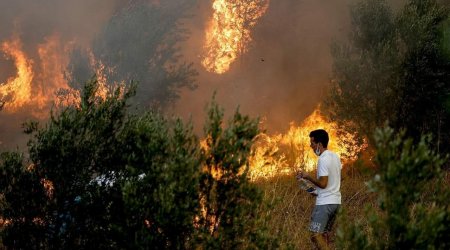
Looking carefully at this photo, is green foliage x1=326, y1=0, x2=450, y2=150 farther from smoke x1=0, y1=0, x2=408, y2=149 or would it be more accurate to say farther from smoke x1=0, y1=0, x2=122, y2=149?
smoke x1=0, y1=0, x2=122, y2=149

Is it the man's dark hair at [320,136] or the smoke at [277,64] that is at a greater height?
the smoke at [277,64]

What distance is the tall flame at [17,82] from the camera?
2862cm

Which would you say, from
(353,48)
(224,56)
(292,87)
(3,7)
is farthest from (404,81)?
(3,7)

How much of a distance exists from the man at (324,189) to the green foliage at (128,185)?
2.01m

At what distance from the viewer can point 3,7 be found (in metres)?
33.4

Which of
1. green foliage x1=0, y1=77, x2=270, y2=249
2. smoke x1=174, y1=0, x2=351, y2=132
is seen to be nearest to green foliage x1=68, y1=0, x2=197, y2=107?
smoke x1=174, y1=0, x2=351, y2=132

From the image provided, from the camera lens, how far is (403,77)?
17.5m

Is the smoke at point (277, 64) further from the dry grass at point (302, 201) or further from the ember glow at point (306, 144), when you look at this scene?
the dry grass at point (302, 201)

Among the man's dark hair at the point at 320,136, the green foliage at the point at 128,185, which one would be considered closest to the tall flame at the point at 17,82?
the green foliage at the point at 128,185

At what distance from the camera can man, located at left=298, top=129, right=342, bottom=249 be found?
7.41m

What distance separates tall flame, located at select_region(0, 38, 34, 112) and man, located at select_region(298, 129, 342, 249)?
25439 mm

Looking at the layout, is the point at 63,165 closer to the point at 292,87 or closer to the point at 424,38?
the point at 424,38

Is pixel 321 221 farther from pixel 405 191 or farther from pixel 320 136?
pixel 405 191

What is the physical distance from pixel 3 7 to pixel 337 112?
26669 mm
